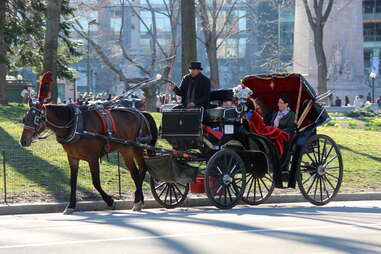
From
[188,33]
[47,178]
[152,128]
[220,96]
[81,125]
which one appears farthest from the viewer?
[188,33]

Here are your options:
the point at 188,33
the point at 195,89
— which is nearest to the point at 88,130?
the point at 195,89

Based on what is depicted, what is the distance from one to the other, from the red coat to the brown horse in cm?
210

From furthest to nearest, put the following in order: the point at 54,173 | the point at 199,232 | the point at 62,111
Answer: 1. the point at 54,173
2. the point at 62,111
3. the point at 199,232

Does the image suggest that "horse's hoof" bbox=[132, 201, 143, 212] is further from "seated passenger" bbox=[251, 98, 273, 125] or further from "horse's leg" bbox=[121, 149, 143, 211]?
"seated passenger" bbox=[251, 98, 273, 125]

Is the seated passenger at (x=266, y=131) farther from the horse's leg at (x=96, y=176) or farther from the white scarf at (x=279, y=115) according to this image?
the horse's leg at (x=96, y=176)

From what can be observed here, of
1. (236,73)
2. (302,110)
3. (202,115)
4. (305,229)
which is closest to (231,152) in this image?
(202,115)

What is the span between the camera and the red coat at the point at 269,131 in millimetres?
14078

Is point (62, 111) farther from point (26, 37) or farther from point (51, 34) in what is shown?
point (26, 37)

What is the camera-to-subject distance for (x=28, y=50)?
37.5 meters

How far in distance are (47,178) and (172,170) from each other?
4133 mm

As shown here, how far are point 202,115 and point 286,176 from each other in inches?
78.8

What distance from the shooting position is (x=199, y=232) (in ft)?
33.5

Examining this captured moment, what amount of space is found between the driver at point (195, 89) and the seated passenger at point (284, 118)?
1479mm

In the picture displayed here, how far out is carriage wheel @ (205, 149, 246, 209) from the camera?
13250 millimetres
